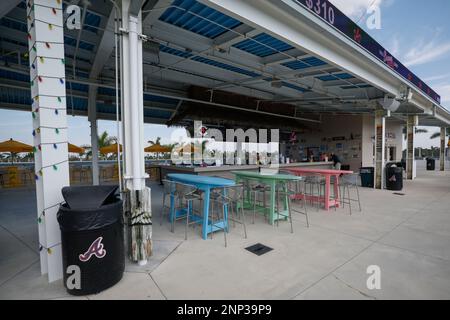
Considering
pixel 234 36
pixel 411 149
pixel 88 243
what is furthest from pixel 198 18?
pixel 411 149

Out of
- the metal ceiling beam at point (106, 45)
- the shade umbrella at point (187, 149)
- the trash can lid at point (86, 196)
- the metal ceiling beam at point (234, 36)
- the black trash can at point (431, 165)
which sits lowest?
the black trash can at point (431, 165)

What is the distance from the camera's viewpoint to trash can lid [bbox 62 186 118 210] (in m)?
2.10

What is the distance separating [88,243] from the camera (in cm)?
199

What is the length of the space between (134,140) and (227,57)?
3228 mm

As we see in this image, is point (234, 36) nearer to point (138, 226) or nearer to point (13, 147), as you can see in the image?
point (138, 226)

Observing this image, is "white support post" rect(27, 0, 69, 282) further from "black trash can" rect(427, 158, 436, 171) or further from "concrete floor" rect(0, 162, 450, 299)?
"black trash can" rect(427, 158, 436, 171)

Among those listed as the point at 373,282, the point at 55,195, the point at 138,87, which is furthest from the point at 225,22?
the point at 373,282

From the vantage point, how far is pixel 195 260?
2.70 metres

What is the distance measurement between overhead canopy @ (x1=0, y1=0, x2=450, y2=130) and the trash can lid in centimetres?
225

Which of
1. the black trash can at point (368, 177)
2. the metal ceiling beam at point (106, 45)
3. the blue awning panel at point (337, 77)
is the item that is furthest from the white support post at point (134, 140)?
the black trash can at point (368, 177)

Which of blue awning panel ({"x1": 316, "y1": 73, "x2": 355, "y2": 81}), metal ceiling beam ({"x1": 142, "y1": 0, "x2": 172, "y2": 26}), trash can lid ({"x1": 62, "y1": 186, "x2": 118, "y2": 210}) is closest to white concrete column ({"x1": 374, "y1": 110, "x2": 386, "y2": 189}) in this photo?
blue awning panel ({"x1": 316, "y1": 73, "x2": 355, "y2": 81})

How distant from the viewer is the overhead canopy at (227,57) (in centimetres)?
334

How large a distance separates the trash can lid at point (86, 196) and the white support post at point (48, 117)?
10.8 inches

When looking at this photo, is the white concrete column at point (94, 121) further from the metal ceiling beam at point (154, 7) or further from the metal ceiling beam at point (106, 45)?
the metal ceiling beam at point (154, 7)
